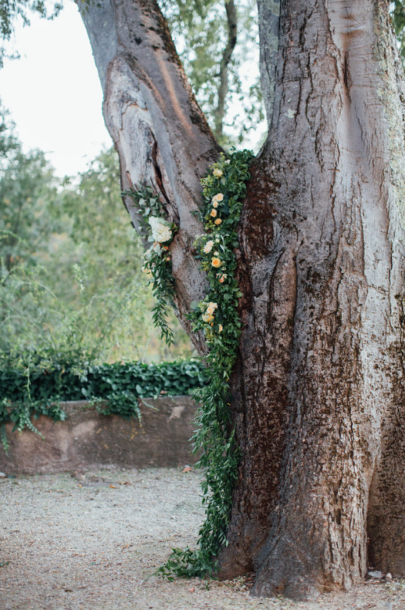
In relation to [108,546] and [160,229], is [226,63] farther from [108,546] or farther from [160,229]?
[108,546]

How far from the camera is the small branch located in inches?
306

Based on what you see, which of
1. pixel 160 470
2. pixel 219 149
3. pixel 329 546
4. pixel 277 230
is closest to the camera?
pixel 329 546

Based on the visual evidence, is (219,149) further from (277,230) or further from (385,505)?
(385,505)

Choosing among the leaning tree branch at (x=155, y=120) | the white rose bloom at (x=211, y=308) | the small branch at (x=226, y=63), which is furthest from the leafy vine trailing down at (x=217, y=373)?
the small branch at (x=226, y=63)

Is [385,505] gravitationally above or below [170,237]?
below

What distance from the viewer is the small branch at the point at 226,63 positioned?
777cm

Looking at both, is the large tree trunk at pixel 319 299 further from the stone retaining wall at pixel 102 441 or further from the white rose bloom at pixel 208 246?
the stone retaining wall at pixel 102 441

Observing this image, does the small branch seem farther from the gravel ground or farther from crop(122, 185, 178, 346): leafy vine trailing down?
the gravel ground

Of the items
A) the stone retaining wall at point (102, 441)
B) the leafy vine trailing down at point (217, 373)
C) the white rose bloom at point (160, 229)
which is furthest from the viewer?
the stone retaining wall at point (102, 441)

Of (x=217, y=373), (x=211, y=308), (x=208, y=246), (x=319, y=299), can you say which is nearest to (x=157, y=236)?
(x=208, y=246)

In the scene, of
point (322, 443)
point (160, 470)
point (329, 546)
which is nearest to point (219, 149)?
point (322, 443)

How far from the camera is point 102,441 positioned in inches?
A: 237

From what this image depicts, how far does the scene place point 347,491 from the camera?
269cm

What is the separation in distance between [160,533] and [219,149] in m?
3.01
